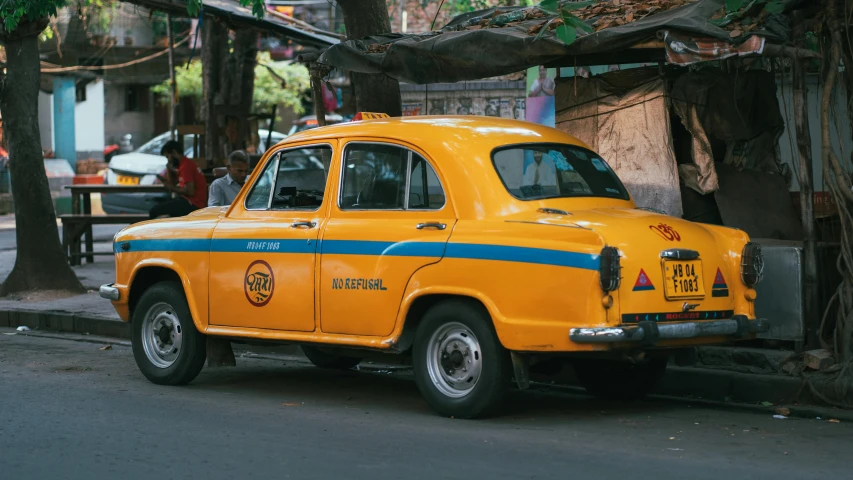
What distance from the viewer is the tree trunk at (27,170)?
13266 millimetres

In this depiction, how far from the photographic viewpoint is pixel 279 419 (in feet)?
23.0

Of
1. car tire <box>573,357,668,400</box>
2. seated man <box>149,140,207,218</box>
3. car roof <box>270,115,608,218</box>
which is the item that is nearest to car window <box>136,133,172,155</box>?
seated man <box>149,140,207,218</box>

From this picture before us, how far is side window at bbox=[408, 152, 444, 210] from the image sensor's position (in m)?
7.12

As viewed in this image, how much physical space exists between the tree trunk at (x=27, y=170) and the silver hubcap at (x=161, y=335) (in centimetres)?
534

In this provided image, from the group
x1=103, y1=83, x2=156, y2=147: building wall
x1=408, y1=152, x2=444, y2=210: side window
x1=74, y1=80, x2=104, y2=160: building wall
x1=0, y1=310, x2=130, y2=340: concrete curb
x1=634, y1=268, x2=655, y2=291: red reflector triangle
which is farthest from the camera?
x1=103, y1=83, x2=156, y2=147: building wall

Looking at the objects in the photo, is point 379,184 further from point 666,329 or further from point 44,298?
point 44,298

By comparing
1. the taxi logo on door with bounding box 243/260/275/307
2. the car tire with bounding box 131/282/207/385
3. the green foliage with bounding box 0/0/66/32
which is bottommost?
the car tire with bounding box 131/282/207/385

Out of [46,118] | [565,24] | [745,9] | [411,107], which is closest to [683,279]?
[565,24]

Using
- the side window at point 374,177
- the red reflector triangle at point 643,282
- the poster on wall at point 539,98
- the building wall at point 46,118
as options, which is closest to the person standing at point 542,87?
the poster on wall at point 539,98

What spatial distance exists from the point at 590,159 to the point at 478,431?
2128 millimetres

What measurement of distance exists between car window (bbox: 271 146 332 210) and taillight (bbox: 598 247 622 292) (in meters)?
2.18

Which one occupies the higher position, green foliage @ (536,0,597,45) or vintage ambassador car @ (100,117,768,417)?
green foliage @ (536,0,597,45)

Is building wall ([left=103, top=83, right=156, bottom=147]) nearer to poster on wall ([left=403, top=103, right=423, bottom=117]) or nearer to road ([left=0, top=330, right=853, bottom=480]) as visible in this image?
poster on wall ([left=403, top=103, right=423, bottom=117])

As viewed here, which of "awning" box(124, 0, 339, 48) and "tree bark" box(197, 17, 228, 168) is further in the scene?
"tree bark" box(197, 17, 228, 168)
